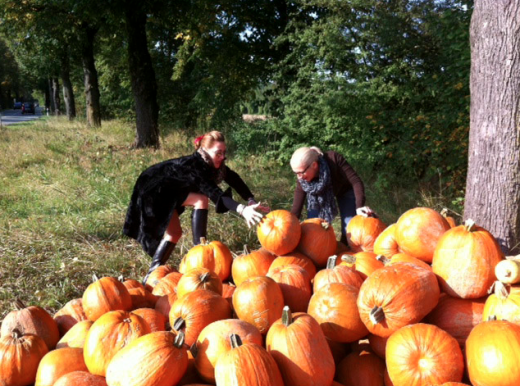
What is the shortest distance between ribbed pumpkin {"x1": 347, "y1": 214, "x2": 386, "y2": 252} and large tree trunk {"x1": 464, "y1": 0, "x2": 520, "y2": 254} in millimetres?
810

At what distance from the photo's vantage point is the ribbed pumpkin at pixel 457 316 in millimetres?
1752

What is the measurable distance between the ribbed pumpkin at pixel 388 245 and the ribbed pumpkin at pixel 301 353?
3.16ft

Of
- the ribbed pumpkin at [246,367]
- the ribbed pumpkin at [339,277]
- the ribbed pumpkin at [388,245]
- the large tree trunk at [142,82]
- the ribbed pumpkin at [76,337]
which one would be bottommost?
the ribbed pumpkin at [76,337]

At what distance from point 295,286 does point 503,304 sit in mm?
954

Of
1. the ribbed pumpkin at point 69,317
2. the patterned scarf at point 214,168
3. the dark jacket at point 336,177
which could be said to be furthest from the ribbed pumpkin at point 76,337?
the dark jacket at point 336,177

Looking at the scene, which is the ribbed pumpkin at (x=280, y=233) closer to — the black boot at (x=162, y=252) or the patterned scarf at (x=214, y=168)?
the patterned scarf at (x=214, y=168)

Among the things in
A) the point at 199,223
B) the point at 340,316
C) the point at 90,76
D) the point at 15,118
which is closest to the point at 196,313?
the point at 340,316

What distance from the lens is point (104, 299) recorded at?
2.32 meters

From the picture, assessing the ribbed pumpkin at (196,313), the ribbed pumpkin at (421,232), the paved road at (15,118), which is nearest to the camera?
the ribbed pumpkin at (196,313)

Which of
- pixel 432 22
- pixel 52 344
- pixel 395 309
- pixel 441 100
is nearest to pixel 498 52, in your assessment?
pixel 395 309

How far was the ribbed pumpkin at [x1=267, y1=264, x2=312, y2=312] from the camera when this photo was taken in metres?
2.18

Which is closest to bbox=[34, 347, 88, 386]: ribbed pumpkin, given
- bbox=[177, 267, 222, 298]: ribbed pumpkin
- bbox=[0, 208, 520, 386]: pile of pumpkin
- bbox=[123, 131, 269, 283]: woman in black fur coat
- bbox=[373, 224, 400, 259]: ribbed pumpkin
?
bbox=[0, 208, 520, 386]: pile of pumpkin

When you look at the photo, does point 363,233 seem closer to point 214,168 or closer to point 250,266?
point 250,266

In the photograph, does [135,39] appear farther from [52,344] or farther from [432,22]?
[52,344]
